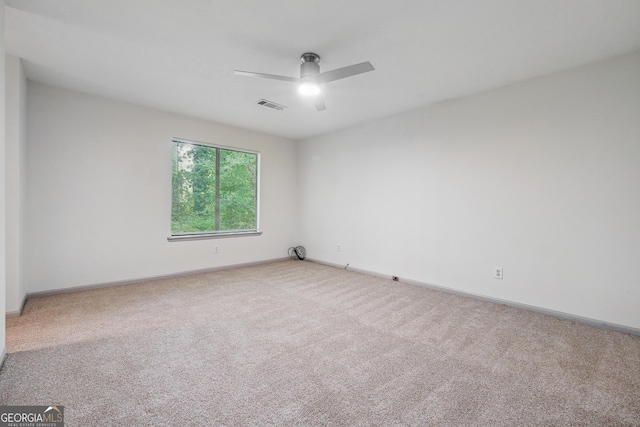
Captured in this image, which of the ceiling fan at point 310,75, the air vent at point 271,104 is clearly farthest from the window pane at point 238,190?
the ceiling fan at point 310,75

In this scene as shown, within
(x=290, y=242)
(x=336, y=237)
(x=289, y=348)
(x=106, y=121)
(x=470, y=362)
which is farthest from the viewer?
(x=290, y=242)

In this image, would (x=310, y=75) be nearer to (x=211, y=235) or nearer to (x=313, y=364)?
(x=313, y=364)

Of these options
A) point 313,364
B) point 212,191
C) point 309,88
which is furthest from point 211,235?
point 313,364

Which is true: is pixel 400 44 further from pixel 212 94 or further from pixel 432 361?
pixel 432 361

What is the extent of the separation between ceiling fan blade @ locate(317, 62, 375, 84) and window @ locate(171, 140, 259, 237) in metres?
2.93

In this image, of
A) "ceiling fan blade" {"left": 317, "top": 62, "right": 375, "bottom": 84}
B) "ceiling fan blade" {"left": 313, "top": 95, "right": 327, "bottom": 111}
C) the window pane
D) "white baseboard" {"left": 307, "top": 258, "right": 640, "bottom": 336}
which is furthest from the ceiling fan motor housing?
"white baseboard" {"left": 307, "top": 258, "right": 640, "bottom": 336}

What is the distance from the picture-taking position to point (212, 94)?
3.37 metres

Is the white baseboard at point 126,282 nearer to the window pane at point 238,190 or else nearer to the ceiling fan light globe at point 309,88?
the window pane at point 238,190

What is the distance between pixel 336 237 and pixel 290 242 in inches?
45.3

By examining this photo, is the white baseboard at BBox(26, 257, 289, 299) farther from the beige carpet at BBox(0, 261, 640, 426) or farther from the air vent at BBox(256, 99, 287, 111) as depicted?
the air vent at BBox(256, 99, 287, 111)

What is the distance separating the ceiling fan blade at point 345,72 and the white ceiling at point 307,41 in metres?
0.28

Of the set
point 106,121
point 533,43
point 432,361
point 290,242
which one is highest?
point 533,43

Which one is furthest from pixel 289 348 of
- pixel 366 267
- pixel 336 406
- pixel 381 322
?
pixel 366 267

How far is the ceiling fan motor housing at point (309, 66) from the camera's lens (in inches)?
93.9
